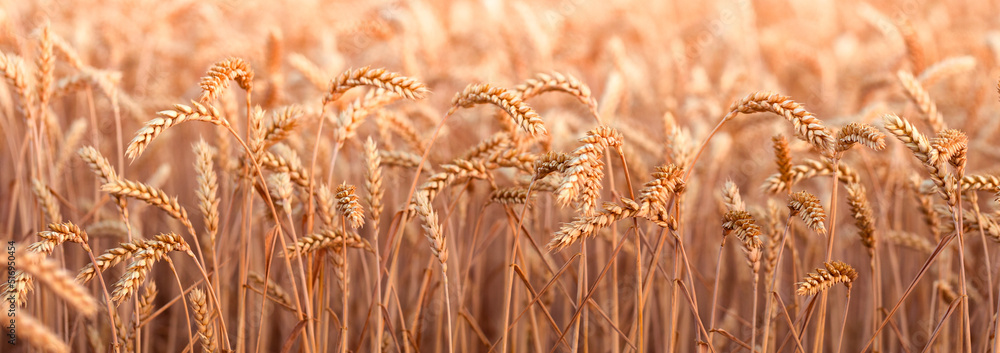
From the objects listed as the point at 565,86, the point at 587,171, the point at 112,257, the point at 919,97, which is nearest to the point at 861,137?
the point at 587,171

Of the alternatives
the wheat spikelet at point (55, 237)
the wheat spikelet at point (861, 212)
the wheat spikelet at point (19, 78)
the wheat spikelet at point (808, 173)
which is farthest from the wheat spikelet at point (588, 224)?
the wheat spikelet at point (19, 78)

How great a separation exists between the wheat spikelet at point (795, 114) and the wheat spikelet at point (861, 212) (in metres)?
0.30

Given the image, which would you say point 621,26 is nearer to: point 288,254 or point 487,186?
point 487,186

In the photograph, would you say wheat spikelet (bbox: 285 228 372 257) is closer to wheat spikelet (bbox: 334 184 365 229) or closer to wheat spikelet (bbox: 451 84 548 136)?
wheat spikelet (bbox: 334 184 365 229)

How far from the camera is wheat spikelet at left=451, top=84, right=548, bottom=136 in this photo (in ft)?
4.71

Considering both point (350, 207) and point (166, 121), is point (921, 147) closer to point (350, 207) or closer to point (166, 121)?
point (350, 207)

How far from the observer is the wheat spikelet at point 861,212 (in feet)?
5.40

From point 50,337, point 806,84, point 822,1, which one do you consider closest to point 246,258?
point 50,337

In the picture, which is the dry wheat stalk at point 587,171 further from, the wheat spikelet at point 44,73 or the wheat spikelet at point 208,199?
the wheat spikelet at point 44,73

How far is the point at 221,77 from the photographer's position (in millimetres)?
1391

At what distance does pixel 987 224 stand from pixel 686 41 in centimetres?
293

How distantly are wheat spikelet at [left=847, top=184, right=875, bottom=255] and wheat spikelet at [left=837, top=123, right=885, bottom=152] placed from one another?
28 cm

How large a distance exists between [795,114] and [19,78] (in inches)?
81.7

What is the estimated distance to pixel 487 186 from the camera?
2.71 meters
